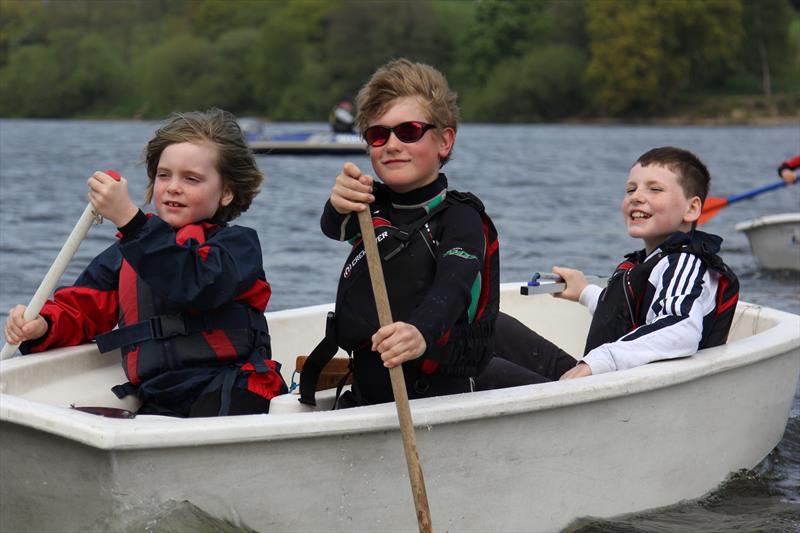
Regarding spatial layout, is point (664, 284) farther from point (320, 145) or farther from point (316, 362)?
point (320, 145)

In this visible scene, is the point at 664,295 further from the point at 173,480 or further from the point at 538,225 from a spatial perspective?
the point at 538,225

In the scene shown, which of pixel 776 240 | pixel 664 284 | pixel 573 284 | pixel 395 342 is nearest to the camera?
pixel 395 342

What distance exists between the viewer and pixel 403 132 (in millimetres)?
3150

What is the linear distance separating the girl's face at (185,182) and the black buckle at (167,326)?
28cm

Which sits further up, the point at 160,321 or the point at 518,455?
the point at 160,321

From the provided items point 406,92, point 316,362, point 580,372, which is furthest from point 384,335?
point 580,372

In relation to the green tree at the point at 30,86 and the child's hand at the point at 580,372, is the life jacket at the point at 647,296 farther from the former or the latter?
the green tree at the point at 30,86

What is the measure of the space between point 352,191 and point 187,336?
0.76m

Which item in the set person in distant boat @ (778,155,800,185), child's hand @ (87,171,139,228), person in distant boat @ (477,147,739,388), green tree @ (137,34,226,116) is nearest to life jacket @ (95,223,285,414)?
child's hand @ (87,171,139,228)

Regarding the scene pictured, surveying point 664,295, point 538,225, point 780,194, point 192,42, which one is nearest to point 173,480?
point 664,295

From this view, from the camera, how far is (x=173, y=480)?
110 inches

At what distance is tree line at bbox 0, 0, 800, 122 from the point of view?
199 feet

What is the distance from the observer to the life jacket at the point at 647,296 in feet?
12.5

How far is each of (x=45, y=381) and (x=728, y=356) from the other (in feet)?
6.85
